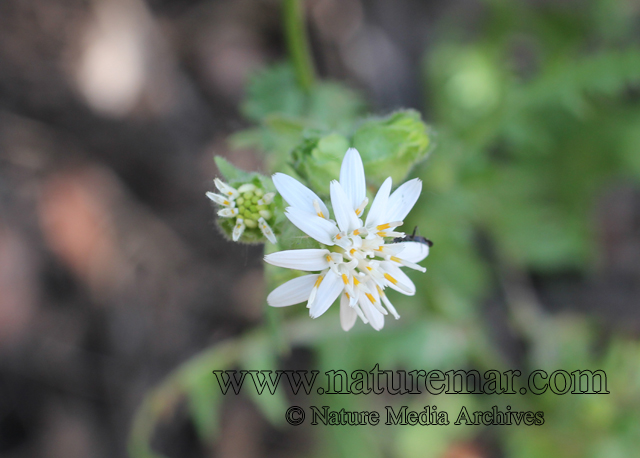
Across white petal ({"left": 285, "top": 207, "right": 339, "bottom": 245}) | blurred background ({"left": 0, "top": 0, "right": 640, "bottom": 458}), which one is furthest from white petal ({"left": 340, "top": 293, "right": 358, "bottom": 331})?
blurred background ({"left": 0, "top": 0, "right": 640, "bottom": 458})

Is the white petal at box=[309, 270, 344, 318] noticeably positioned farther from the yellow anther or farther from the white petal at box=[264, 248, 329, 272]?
the yellow anther

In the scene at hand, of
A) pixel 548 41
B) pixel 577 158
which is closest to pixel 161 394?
pixel 577 158

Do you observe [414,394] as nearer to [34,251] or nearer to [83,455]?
[83,455]

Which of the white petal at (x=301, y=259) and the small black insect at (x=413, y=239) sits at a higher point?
the small black insect at (x=413, y=239)

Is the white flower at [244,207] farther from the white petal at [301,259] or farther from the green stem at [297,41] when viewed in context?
the green stem at [297,41]

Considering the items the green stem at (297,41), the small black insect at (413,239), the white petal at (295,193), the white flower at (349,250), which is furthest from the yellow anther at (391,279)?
the green stem at (297,41)

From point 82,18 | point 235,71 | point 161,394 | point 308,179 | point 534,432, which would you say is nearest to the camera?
point 308,179
